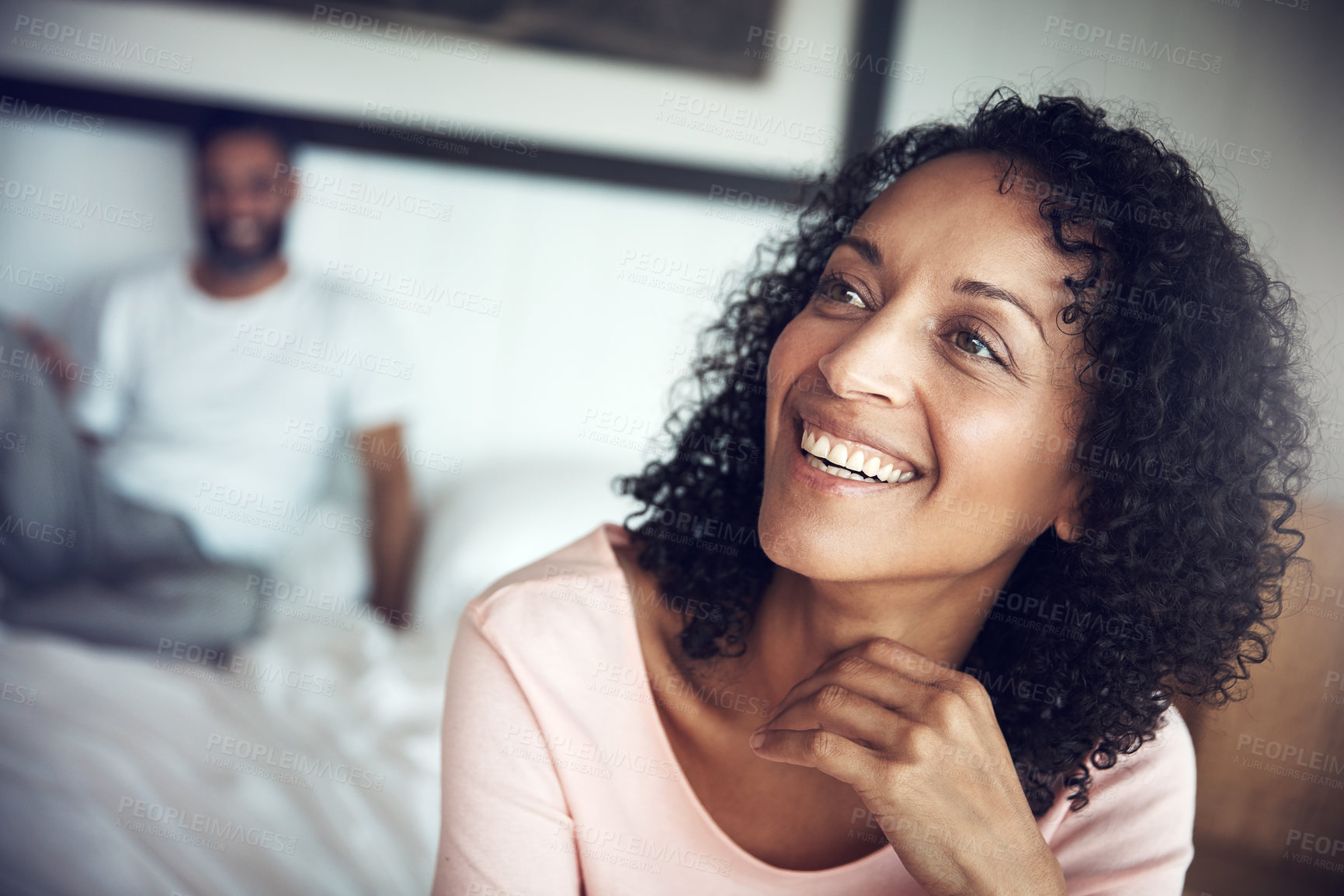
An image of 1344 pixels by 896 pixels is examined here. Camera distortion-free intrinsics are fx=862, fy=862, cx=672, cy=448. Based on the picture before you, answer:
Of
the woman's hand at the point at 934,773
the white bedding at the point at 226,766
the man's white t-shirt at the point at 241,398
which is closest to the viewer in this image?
the woman's hand at the point at 934,773

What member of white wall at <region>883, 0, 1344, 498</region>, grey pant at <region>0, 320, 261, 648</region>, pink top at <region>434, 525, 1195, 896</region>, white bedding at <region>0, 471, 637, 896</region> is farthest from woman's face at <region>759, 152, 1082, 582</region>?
grey pant at <region>0, 320, 261, 648</region>

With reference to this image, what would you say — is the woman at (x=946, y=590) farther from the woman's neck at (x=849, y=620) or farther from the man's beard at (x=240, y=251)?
the man's beard at (x=240, y=251)

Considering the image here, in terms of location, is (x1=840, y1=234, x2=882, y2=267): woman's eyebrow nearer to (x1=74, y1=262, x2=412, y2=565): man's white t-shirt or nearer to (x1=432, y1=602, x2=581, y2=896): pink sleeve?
(x1=432, y1=602, x2=581, y2=896): pink sleeve

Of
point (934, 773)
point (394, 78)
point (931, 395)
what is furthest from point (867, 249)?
point (394, 78)

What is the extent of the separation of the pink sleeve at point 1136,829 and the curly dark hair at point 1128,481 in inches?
1.1

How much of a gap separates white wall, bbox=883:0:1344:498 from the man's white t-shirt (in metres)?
1.46

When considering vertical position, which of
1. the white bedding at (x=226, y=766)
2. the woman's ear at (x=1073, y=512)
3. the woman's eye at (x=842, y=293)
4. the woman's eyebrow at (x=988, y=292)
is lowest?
the white bedding at (x=226, y=766)

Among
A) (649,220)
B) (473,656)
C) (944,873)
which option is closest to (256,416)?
(649,220)

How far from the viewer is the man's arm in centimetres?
197

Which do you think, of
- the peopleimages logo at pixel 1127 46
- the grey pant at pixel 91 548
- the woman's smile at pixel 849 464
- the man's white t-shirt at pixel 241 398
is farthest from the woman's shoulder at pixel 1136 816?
the man's white t-shirt at pixel 241 398

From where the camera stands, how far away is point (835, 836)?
91 centimetres

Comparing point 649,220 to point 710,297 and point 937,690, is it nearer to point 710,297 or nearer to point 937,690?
point 710,297

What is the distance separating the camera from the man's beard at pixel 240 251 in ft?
6.73

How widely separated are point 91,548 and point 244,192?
887 millimetres
